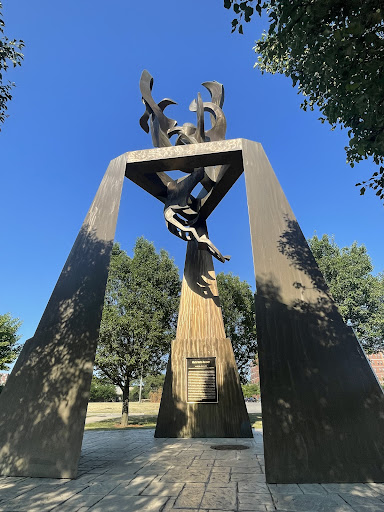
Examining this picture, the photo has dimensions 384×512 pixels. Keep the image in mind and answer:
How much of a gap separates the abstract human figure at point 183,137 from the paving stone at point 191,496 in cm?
714

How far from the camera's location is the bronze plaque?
1016cm

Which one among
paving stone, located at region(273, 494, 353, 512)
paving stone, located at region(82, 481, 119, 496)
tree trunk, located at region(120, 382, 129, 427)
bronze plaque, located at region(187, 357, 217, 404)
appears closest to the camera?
paving stone, located at region(273, 494, 353, 512)

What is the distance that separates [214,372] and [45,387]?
6177 millimetres

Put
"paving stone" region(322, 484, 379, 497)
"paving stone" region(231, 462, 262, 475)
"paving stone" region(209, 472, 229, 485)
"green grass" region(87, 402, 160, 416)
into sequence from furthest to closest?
"green grass" region(87, 402, 160, 416) → "paving stone" region(231, 462, 262, 475) → "paving stone" region(209, 472, 229, 485) → "paving stone" region(322, 484, 379, 497)

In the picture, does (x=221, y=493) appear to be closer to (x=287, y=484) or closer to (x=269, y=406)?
(x=287, y=484)

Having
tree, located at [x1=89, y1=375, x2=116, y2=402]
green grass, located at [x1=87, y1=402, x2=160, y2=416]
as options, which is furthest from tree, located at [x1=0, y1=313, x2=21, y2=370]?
tree, located at [x1=89, y1=375, x2=116, y2=402]

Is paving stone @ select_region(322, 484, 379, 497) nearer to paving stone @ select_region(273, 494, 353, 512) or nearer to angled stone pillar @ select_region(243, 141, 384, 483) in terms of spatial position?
angled stone pillar @ select_region(243, 141, 384, 483)

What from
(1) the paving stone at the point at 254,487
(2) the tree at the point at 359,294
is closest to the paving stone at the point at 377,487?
(1) the paving stone at the point at 254,487

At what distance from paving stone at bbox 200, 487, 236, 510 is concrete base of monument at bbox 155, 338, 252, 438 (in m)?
5.95

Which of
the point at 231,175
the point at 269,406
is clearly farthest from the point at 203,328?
the point at 269,406

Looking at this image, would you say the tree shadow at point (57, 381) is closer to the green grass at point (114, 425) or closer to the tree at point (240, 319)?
the green grass at point (114, 425)

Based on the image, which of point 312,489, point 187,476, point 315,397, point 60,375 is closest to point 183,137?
point 60,375

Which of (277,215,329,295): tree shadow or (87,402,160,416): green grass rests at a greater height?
(277,215,329,295): tree shadow

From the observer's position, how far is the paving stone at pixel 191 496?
12.0ft
